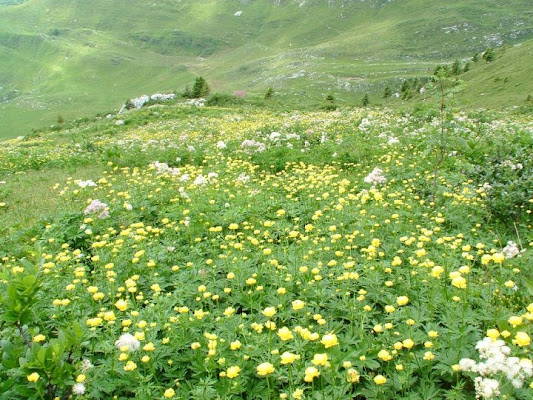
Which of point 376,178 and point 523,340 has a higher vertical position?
point 523,340

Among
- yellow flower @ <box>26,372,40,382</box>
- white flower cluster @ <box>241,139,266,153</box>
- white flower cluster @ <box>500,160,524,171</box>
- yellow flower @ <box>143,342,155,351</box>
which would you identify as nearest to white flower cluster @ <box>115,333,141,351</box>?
yellow flower @ <box>143,342,155,351</box>

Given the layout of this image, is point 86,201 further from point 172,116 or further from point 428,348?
point 172,116

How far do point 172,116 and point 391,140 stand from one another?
1738 centimetres

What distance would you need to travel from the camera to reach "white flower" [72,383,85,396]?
3557mm

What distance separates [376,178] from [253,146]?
18.1 feet

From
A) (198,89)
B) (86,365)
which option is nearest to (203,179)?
(86,365)

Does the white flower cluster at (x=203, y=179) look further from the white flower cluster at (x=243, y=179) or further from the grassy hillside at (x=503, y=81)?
the grassy hillside at (x=503, y=81)

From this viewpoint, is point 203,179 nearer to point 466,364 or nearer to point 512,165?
point 512,165

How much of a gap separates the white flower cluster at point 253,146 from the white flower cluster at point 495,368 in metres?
10.5


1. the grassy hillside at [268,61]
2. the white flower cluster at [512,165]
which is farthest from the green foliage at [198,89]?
the grassy hillside at [268,61]

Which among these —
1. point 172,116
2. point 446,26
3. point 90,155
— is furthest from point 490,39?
point 90,155

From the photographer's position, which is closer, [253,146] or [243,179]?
[243,179]

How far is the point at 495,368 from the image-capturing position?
10.4ft

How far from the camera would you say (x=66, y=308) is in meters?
4.81
